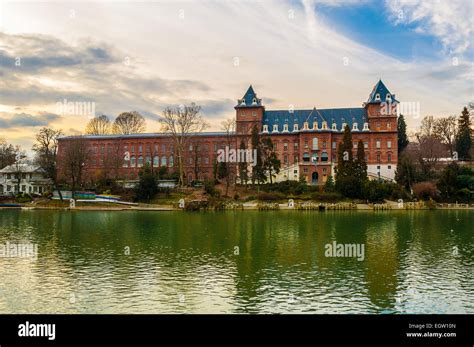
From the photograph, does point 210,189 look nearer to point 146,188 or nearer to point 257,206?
point 146,188

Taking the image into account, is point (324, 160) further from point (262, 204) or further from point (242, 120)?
point (262, 204)

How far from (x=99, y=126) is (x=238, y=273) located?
66069 millimetres

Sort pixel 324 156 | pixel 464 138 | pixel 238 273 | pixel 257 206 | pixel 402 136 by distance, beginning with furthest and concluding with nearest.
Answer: pixel 402 136
pixel 464 138
pixel 324 156
pixel 257 206
pixel 238 273

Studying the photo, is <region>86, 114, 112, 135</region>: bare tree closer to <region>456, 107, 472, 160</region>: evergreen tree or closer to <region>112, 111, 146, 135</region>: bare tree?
<region>112, 111, 146, 135</region>: bare tree

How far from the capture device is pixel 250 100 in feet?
213

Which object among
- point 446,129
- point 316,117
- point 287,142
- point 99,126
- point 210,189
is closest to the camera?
point 210,189

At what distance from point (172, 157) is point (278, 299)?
2227 inches

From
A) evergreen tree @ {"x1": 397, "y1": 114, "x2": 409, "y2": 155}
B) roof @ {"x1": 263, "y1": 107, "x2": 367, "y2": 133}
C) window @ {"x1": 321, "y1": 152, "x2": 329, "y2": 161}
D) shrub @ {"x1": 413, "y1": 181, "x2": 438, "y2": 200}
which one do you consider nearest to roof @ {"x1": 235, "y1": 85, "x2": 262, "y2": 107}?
roof @ {"x1": 263, "y1": 107, "x2": 367, "y2": 133}

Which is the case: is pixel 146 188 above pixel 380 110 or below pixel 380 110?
below

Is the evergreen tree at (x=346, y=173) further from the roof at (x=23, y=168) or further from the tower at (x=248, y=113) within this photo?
the roof at (x=23, y=168)

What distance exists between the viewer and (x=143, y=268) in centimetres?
1549

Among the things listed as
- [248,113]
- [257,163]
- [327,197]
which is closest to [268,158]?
[257,163]

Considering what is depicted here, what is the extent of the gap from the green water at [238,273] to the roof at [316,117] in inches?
1582

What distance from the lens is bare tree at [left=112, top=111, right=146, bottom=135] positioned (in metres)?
75.3
